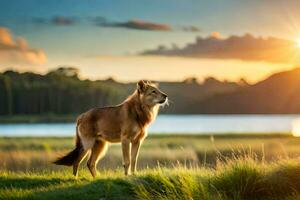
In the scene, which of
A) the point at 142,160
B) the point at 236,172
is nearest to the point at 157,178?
the point at 236,172

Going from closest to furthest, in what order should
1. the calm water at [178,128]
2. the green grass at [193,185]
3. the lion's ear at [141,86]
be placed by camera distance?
the green grass at [193,185]
the lion's ear at [141,86]
the calm water at [178,128]

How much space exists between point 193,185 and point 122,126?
315 cm

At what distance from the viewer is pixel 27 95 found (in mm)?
107312

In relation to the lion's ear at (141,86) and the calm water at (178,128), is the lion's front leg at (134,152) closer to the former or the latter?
the lion's ear at (141,86)

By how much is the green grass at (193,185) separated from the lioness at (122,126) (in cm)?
129

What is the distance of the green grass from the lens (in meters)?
→ 13.2

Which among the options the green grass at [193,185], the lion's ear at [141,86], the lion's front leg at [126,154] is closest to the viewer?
the green grass at [193,185]

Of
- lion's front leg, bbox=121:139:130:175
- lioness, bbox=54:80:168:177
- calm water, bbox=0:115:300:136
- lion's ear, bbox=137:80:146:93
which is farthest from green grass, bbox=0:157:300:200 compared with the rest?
calm water, bbox=0:115:300:136

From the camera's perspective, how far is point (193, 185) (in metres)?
13.1

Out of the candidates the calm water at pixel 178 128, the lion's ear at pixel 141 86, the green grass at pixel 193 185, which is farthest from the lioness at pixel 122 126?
the calm water at pixel 178 128

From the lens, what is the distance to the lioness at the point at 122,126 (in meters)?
15.5

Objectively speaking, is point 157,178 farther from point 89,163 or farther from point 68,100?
point 68,100

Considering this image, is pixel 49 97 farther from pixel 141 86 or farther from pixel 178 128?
pixel 141 86

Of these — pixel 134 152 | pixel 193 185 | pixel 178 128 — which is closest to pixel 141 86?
pixel 134 152
